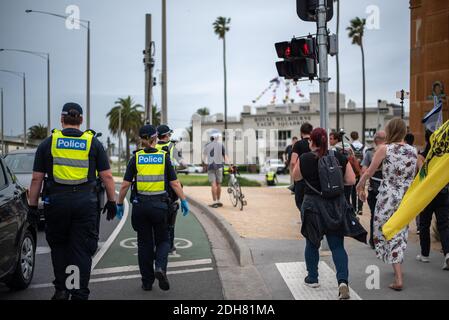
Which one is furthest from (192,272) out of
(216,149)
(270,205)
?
(270,205)

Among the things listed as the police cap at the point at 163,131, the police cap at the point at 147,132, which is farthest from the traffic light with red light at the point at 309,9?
the police cap at the point at 147,132

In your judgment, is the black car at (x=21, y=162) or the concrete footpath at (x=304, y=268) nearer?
the concrete footpath at (x=304, y=268)

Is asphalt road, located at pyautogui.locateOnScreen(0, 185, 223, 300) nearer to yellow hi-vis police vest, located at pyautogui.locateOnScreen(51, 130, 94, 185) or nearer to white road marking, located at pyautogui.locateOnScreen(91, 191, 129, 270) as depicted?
white road marking, located at pyautogui.locateOnScreen(91, 191, 129, 270)

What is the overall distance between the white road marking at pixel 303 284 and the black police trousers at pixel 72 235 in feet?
7.36

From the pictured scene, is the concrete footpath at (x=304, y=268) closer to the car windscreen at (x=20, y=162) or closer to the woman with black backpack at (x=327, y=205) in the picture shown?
the woman with black backpack at (x=327, y=205)

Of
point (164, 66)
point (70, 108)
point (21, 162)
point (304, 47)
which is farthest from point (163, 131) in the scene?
point (164, 66)

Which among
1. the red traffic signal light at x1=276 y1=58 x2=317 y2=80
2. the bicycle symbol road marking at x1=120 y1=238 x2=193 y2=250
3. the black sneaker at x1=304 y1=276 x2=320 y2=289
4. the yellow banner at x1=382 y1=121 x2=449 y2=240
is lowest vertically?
the bicycle symbol road marking at x1=120 y1=238 x2=193 y2=250

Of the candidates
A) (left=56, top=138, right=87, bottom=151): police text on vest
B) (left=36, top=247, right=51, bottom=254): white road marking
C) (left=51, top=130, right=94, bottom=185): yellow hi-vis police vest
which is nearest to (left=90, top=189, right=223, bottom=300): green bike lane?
(left=36, top=247, right=51, bottom=254): white road marking

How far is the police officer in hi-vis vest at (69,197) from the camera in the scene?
4918mm

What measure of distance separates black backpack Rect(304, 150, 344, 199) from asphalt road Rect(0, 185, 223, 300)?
166 cm

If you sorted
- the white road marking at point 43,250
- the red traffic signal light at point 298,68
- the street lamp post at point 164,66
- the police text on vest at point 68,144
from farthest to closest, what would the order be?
the street lamp post at point 164,66 → the white road marking at point 43,250 → the red traffic signal light at point 298,68 → the police text on vest at point 68,144

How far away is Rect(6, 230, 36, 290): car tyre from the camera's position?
18.3ft

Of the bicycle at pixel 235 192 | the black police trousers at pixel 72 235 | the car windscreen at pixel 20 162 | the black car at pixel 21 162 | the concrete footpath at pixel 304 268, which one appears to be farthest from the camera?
the bicycle at pixel 235 192
